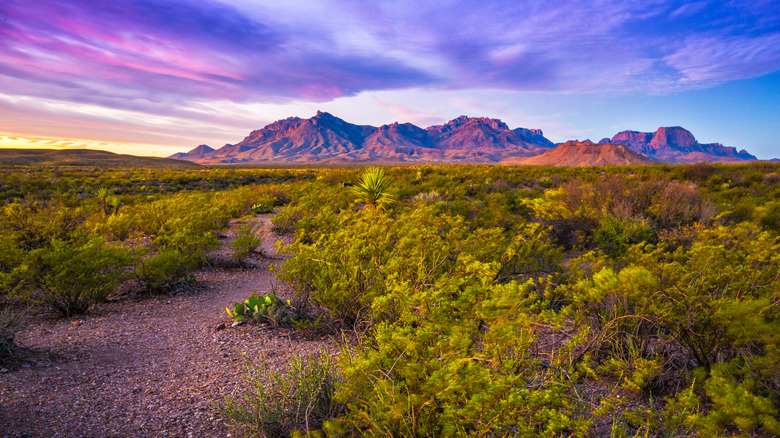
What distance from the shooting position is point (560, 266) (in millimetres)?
6004

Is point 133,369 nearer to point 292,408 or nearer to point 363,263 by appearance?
point 292,408

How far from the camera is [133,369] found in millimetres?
3852

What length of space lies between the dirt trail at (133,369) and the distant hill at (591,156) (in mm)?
134030

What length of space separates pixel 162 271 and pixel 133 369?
2.62m

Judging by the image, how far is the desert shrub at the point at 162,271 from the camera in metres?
6.10

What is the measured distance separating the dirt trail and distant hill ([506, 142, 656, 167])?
13403 centimetres

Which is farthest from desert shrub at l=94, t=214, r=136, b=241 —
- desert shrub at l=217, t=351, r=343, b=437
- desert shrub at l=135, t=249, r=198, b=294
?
desert shrub at l=217, t=351, r=343, b=437

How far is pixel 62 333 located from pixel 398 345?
487 centimetres

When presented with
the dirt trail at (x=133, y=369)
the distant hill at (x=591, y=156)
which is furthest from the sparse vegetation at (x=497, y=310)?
the distant hill at (x=591, y=156)

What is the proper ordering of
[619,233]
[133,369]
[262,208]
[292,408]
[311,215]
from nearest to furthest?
1. [292,408]
2. [133,369]
3. [619,233]
4. [311,215]
5. [262,208]

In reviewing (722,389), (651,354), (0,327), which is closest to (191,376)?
(0,327)

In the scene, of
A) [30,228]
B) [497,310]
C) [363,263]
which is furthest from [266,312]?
[30,228]

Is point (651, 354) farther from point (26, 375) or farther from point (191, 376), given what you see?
point (26, 375)

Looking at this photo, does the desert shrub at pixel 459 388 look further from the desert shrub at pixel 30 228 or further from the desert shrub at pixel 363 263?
the desert shrub at pixel 30 228
